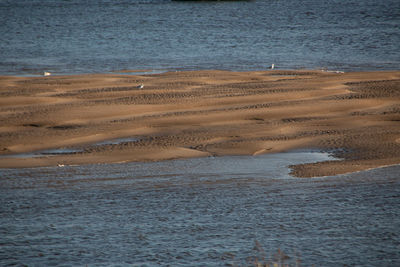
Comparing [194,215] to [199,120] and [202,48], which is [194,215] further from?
[202,48]

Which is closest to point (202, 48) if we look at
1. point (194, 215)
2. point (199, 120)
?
point (199, 120)

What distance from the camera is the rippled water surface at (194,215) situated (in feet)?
15.5

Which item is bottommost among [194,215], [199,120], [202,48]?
[194,215]

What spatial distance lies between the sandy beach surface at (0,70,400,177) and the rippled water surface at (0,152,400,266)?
1.76 feet

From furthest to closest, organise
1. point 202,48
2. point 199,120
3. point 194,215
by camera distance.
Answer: point 202,48 < point 199,120 < point 194,215

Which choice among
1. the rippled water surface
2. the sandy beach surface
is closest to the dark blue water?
the sandy beach surface

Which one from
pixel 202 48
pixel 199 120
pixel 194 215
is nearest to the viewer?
pixel 194 215

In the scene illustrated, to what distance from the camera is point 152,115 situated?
10125 mm

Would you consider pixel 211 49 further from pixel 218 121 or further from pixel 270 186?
pixel 270 186

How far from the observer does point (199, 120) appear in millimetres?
9766

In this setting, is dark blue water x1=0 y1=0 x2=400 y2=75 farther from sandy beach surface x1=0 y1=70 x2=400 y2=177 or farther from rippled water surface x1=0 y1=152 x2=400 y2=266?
rippled water surface x1=0 y1=152 x2=400 y2=266

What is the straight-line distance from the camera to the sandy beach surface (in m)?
8.00

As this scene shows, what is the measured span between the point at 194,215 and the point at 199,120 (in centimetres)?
426

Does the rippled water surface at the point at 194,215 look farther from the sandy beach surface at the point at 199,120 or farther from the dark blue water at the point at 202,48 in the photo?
the dark blue water at the point at 202,48
